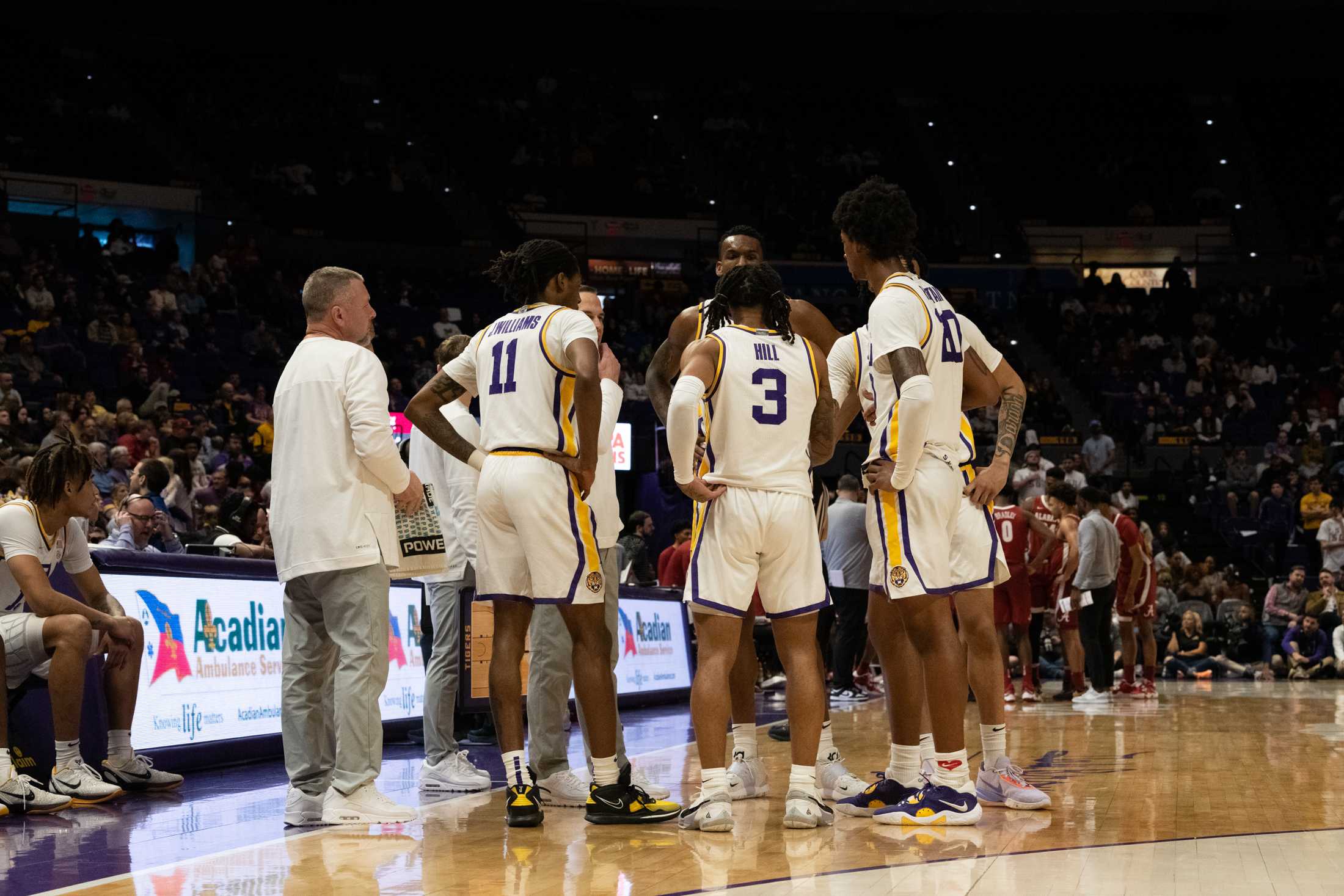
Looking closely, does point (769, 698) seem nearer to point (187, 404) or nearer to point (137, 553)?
point (137, 553)

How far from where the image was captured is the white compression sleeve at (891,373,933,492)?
4.82 m

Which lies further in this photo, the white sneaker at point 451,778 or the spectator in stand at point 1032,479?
the spectator in stand at point 1032,479

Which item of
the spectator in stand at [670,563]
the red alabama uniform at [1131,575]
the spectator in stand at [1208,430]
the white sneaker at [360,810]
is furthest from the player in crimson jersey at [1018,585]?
the spectator in stand at [1208,430]

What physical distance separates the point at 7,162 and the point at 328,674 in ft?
66.4

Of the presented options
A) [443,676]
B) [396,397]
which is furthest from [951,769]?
[396,397]

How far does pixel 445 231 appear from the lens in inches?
1097

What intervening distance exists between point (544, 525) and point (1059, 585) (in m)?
8.55

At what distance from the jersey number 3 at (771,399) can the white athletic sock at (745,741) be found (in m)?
1.42

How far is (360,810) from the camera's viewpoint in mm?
4938

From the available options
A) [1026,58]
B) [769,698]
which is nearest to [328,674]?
[769,698]

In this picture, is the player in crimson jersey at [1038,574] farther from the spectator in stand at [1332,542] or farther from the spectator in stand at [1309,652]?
the spectator in stand at [1332,542]

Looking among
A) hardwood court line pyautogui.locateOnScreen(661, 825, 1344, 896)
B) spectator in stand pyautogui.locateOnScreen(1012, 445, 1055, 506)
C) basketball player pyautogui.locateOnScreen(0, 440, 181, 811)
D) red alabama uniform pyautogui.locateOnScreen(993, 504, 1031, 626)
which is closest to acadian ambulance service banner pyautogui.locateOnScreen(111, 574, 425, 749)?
basketball player pyautogui.locateOnScreen(0, 440, 181, 811)

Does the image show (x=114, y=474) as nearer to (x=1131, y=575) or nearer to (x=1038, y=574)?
(x=1038, y=574)

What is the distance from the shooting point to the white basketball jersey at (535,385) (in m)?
5.08
